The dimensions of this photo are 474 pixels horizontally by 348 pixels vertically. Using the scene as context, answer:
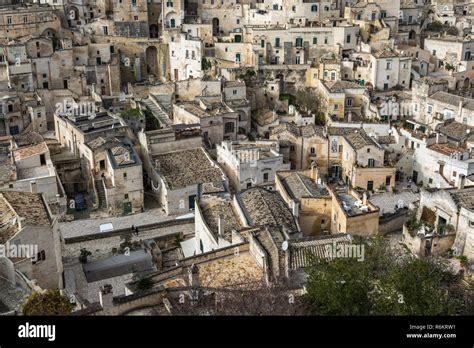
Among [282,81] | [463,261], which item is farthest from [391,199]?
[282,81]

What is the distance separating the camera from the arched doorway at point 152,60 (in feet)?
165

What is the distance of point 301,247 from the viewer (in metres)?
20.2

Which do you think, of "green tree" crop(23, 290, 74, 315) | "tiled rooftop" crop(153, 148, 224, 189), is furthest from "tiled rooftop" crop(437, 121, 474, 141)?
"green tree" crop(23, 290, 74, 315)

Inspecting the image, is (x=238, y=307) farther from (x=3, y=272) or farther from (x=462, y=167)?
(x=462, y=167)

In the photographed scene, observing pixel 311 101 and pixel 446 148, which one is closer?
pixel 446 148

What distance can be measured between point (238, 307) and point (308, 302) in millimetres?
1903

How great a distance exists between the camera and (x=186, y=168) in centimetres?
3275

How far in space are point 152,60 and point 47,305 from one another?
3743 centimetres

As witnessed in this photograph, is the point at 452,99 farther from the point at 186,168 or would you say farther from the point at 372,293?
the point at 372,293

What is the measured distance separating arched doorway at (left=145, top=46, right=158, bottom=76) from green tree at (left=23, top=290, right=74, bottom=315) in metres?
36.1

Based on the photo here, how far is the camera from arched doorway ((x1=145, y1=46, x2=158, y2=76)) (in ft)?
165

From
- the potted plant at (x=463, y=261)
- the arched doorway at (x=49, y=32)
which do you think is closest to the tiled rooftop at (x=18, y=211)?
the potted plant at (x=463, y=261)

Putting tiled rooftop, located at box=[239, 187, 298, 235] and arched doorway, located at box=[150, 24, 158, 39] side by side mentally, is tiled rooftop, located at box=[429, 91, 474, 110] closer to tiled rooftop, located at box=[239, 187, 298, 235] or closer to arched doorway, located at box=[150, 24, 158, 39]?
tiled rooftop, located at box=[239, 187, 298, 235]
